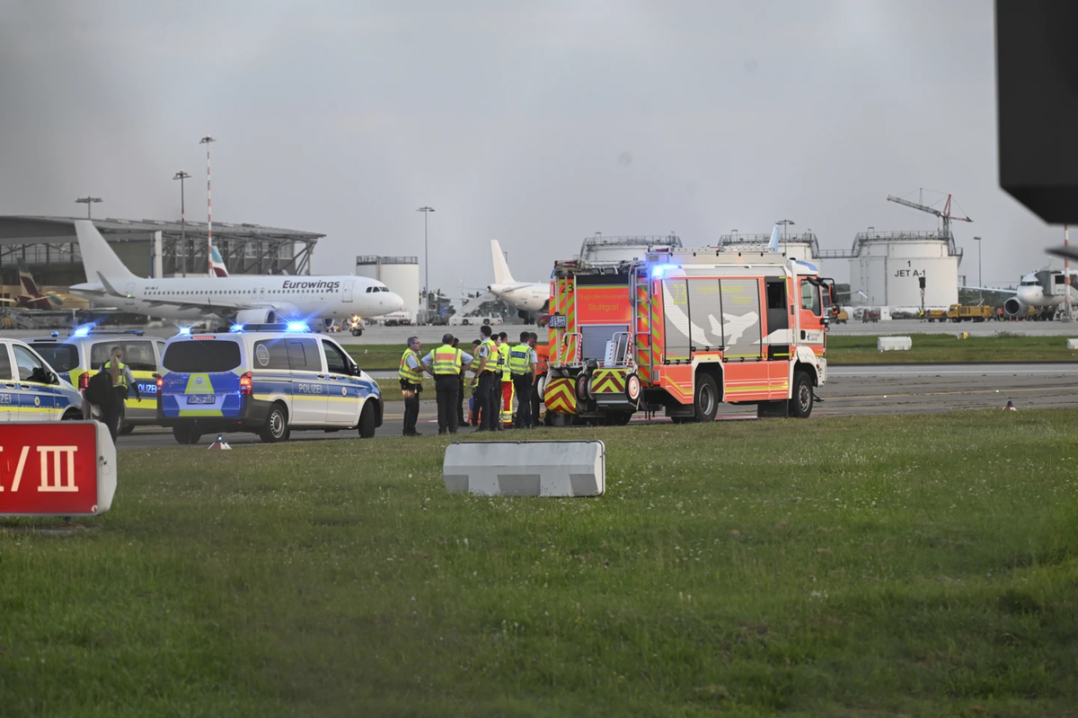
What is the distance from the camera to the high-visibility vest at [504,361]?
83.6ft

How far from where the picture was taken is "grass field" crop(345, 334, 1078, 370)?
50.2 meters

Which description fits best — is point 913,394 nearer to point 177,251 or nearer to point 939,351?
point 939,351

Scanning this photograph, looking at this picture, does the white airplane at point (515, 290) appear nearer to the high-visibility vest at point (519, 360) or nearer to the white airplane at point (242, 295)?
the white airplane at point (242, 295)

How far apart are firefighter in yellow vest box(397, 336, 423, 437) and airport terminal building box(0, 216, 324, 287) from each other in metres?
45.2

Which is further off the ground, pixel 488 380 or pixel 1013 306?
pixel 1013 306

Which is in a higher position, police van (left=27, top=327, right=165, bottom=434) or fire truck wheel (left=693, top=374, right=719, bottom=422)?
police van (left=27, top=327, right=165, bottom=434)

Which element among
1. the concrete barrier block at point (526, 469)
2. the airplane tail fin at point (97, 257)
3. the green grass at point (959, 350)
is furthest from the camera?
the airplane tail fin at point (97, 257)

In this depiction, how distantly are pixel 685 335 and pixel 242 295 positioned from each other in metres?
53.9

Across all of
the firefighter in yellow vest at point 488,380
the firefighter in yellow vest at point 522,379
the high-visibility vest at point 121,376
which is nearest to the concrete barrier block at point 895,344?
the firefighter in yellow vest at point 522,379

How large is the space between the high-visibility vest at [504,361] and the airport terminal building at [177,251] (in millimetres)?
45981

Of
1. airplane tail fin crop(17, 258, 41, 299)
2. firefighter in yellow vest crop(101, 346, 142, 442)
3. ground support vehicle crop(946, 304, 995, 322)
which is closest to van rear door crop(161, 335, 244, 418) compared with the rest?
firefighter in yellow vest crop(101, 346, 142, 442)

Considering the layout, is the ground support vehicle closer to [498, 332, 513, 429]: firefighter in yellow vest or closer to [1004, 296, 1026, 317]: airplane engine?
[1004, 296, 1026, 317]: airplane engine

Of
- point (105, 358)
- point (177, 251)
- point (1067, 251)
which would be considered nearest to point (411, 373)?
point (105, 358)

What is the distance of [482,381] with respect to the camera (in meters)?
25.7
